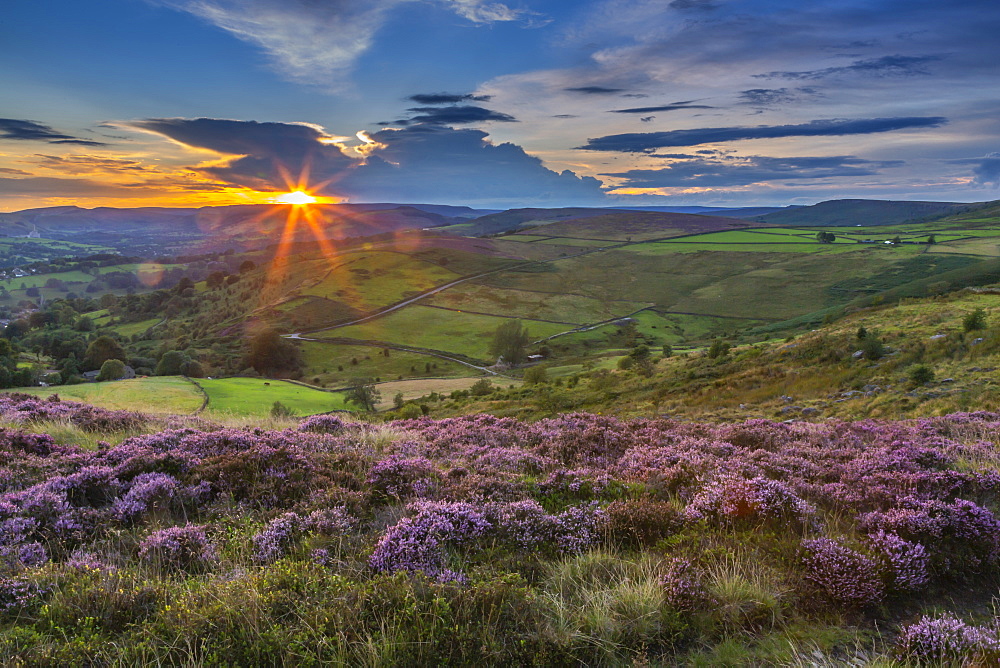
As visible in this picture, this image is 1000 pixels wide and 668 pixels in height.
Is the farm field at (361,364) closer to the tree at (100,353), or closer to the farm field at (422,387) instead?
the farm field at (422,387)

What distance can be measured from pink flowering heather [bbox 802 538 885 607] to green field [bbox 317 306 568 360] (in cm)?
11623

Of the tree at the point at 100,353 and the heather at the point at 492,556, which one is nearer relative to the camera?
the heather at the point at 492,556

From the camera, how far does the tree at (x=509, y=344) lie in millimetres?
112438

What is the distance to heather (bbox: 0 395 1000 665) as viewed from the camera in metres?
3.78

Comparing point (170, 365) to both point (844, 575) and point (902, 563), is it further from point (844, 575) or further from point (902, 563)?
point (902, 563)

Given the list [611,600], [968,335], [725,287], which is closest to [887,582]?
[611,600]

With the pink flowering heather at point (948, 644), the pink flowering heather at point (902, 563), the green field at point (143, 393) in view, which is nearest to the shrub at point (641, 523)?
the pink flowering heather at point (902, 563)

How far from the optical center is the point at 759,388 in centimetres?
A: 2616

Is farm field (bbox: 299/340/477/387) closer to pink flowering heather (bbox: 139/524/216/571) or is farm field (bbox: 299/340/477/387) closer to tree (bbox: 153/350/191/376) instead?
tree (bbox: 153/350/191/376)

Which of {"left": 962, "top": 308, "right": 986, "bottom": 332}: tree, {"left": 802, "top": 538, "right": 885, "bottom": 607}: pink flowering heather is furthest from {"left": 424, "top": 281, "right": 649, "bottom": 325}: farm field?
{"left": 802, "top": 538, "right": 885, "bottom": 607}: pink flowering heather

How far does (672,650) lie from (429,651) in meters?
2.02

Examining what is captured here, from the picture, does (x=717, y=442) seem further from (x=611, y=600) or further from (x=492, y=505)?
(x=611, y=600)

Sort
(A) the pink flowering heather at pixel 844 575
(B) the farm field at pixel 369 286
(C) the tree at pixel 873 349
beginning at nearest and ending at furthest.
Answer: (A) the pink flowering heather at pixel 844 575
(C) the tree at pixel 873 349
(B) the farm field at pixel 369 286

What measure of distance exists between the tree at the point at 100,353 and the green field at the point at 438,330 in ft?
162
